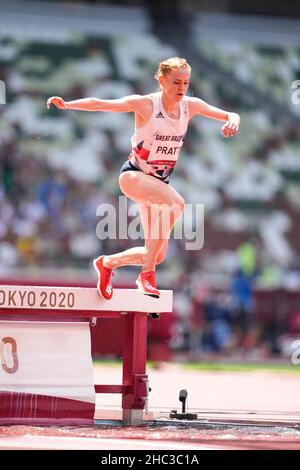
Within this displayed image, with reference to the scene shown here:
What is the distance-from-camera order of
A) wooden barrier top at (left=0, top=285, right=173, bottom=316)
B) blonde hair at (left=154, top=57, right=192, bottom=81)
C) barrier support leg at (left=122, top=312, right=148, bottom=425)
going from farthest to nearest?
1. barrier support leg at (left=122, top=312, right=148, bottom=425)
2. blonde hair at (left=154, top=57, right=192, bottom=81)
3. wooden barrier top at (left=0, top=285, right=173, bottom=316)

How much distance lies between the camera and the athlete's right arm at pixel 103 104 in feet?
20.0

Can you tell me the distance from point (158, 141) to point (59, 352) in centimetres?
144

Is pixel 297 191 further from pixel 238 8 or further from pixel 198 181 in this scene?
pixel 238 8

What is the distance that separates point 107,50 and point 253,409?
1329 centimetres

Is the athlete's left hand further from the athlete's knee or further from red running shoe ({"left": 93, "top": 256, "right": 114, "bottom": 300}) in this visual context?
red running shoe ({"left": 93, "top": 256, "right": 114, "bottom": 300})

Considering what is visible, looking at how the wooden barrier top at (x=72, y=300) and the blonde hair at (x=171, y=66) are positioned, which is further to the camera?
the blonde hair at (x=171, y=66)

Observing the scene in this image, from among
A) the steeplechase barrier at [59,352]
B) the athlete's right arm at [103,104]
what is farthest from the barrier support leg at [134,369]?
the athlete's right arm at [103,104]

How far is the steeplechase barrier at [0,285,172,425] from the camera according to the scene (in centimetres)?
633

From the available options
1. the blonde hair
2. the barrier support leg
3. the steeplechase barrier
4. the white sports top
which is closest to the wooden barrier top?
the steeplechase barrier

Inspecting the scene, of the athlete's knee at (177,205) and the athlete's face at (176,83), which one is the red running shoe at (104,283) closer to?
the athlete's knee at (177,205)

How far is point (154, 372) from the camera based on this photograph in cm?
1304

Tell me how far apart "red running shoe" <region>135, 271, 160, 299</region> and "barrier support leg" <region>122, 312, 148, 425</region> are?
336 millimetres
